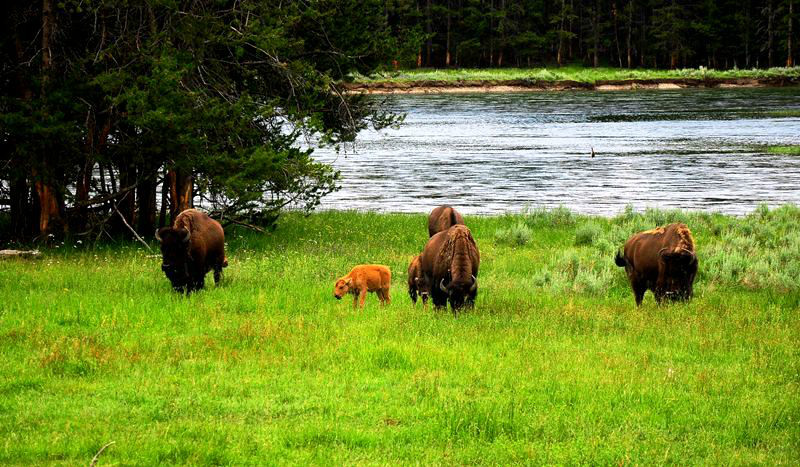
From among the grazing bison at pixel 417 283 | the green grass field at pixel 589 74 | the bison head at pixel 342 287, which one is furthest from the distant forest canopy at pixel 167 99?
the green grass field at pixel 589 74

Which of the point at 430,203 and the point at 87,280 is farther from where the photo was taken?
the point at 430,203

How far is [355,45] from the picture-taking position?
1030 inches

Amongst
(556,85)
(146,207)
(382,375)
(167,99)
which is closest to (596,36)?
(556,85)

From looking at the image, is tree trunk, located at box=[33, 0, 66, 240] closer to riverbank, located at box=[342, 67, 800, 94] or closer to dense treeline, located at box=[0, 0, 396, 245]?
dense treeline, located at box=[0, 0, 396, 245]

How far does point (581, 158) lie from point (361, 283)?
126 feet

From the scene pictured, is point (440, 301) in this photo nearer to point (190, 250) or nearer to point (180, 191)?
point (190, 250)

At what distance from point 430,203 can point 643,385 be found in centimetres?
2585

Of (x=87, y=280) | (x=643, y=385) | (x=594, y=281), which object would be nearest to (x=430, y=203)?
(x=594, y=281)

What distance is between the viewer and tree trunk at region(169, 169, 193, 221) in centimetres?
2308

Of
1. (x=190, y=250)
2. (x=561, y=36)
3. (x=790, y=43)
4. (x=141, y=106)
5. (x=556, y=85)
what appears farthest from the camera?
(x=561, y=36)

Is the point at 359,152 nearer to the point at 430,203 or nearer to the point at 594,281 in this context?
the point at 430,203

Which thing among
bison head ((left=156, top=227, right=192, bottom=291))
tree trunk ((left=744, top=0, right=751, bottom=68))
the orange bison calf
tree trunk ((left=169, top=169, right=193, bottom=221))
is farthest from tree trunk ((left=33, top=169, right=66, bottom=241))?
tree trunk ((left=744, top=0, right=751, bottom=68))

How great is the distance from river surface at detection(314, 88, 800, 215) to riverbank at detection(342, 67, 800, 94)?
17585 millimetres

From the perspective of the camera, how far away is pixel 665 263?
15.0m
